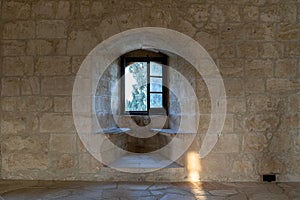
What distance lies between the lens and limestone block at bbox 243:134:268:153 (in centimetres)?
279

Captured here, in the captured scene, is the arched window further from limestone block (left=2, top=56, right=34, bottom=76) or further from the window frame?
limestone block (left=2, top=56, right=34, bottom=76)

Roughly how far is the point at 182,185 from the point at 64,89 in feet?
5.25

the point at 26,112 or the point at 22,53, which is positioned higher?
the point at 22,53

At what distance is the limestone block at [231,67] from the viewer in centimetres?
284

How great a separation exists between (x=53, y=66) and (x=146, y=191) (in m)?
1.64

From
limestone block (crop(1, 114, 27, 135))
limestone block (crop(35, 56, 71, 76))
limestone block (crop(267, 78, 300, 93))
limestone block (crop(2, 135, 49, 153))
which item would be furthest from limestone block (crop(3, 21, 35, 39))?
limestone block (crop(267, 78, 300, 93))

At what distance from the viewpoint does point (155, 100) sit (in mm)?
4066

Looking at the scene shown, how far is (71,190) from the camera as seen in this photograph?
2479mm

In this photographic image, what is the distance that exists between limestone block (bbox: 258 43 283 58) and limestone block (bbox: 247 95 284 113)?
1.49ft

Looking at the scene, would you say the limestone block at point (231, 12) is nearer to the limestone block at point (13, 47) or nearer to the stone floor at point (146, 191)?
the stone floor at point (146, 191)

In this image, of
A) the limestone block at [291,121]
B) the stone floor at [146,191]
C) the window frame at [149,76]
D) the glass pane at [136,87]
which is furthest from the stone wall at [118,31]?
the glass pane at [136,87]

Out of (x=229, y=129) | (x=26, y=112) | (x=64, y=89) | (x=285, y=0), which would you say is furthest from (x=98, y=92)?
(x=285, y=0)

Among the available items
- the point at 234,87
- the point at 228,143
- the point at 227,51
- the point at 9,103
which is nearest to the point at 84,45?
the point at 9,103

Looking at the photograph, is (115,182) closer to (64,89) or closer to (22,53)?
(64,89)
